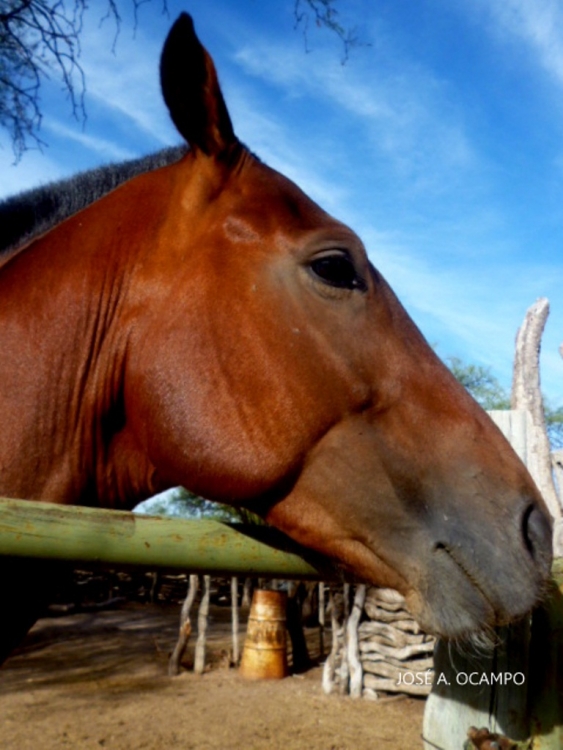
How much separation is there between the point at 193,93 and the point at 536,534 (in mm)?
1693

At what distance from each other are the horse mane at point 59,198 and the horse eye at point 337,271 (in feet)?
2.53

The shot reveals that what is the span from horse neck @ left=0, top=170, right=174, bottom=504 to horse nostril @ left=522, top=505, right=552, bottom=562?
44.8 inches

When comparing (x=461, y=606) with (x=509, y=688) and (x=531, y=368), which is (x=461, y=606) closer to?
(x=509, y=688)

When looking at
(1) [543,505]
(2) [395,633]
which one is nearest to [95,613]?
(2) [395,633]

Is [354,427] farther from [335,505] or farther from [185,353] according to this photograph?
[185,353]

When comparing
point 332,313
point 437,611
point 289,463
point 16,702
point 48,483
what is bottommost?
point 16,702

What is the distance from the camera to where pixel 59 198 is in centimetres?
235

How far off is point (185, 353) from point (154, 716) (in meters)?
8.36

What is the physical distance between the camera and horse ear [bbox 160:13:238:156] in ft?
6.66

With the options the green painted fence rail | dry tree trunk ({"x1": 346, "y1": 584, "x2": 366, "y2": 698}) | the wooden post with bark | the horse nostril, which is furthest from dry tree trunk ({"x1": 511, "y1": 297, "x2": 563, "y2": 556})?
dry tree trunk ({"x1": 346, "y1": 584, "x2": 366, "y2": 698})

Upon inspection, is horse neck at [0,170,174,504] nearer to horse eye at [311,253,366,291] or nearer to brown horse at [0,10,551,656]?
brown horse at [0,10,551,656]

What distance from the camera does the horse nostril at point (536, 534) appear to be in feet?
5.52

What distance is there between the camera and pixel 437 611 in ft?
5.48

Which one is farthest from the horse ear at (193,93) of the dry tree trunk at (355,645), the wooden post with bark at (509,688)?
the dry tree trunk at (355,645)
